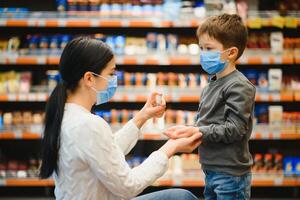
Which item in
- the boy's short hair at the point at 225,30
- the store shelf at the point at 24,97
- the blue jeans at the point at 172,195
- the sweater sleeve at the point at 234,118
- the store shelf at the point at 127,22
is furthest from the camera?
the store shelf at the point at 24,97

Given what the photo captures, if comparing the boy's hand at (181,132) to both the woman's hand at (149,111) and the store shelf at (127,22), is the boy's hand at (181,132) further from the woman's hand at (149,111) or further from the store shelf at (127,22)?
the store shelf at (127,22)

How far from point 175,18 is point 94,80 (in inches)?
98.1

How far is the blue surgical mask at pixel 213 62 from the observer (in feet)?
7.44

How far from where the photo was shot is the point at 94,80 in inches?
74.5

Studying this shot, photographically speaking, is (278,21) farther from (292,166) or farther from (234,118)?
(234,118)

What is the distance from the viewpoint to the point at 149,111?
2.30m

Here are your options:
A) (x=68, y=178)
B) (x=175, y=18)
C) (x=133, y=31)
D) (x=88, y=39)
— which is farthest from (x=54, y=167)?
(x=133, y=31)

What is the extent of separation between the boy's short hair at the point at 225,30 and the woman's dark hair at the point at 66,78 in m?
0.58

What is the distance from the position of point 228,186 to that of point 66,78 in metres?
0.90

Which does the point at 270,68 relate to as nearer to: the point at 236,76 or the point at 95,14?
the point at 95,14

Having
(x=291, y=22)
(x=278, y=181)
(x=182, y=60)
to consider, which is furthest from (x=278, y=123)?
(x=182, y=60)

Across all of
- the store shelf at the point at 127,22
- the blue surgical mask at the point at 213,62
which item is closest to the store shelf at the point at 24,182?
the store shelf at the point at 127,22

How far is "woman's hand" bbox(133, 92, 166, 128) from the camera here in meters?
2.29

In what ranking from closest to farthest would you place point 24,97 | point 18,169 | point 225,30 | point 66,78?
point 66,78 < point 225,30 < point 24,97 < point 18,169
